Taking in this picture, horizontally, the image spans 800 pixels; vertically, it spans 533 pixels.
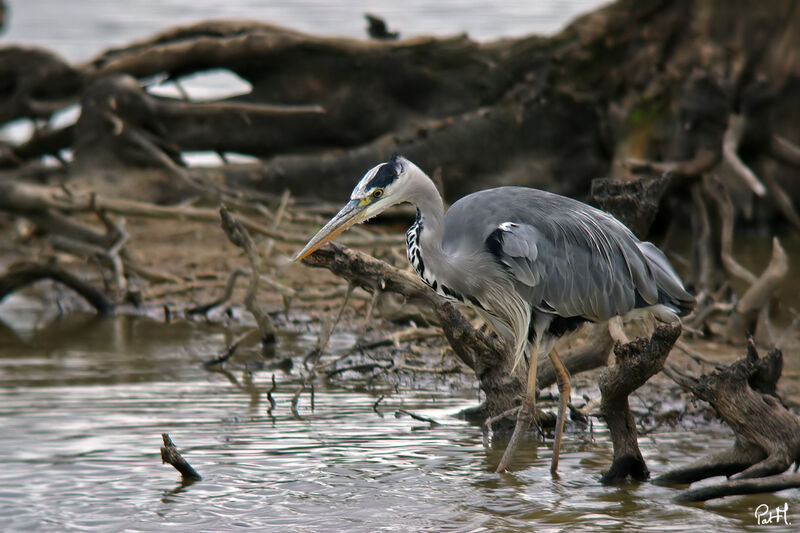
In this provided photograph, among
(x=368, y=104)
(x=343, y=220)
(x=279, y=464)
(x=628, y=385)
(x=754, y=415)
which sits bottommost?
(x=279, y=464)

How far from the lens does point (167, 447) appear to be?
4723mm

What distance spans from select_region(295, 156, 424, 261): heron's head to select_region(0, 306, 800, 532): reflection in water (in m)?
1.05

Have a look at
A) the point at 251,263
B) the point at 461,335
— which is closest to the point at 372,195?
the point at 461,335

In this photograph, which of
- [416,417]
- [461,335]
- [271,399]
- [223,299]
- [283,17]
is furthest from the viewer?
[283,17]

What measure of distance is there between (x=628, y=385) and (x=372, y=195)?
1.35 meters

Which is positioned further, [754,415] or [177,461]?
[177,461]

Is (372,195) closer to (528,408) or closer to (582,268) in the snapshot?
(582,268)

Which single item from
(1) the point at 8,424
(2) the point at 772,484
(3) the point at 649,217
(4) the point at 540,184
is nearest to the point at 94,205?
(1) the point at 8,424

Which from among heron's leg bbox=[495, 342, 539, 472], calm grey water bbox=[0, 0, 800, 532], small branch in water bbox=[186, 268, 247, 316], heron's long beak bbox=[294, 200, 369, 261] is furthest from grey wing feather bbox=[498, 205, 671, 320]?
small branch in water bbox=[186, 268, 247, 316]

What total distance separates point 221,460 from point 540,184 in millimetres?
7086

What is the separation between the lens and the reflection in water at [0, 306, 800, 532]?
14.8 feet

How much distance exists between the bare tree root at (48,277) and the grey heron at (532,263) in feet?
14.4

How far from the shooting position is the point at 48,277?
29.1 feet

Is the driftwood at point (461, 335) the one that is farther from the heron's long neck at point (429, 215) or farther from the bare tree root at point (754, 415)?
the bare tree root at point (754, 415)
